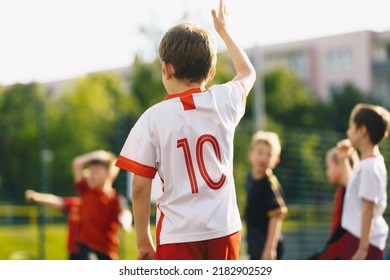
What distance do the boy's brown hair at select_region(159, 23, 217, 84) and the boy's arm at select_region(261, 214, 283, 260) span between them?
2.68 metres

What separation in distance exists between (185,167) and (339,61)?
53582 mm

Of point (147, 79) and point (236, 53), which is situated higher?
point (236, 53)

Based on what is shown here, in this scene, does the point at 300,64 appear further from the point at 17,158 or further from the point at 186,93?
the point at 186,93

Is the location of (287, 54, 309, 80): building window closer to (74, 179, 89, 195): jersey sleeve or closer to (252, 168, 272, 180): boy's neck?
(74, 179, 89, 195): jersey sleeve

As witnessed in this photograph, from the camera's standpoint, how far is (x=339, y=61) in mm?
55188

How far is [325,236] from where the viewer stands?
1130 centimetres

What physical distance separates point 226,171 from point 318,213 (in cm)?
1088

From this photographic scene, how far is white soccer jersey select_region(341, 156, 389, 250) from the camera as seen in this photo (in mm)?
4566

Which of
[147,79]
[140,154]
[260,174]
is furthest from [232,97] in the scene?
[147,79]

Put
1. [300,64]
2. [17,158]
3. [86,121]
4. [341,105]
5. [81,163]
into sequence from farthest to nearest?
[300,64]
[341,105]
[17,158]
[86,121]
[81,163]

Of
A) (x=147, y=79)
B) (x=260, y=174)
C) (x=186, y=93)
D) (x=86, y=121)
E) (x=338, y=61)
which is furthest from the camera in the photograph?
(x=338, y=61)

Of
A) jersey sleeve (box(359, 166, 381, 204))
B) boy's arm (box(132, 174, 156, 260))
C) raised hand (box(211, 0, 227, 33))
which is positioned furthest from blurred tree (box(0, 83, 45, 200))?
boy's arm (box(132, 174, 156, 260))

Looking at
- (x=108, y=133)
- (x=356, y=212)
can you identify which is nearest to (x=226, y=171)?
(x=356, y=212)

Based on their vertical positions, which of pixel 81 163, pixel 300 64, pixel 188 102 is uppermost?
pixel 188 102
